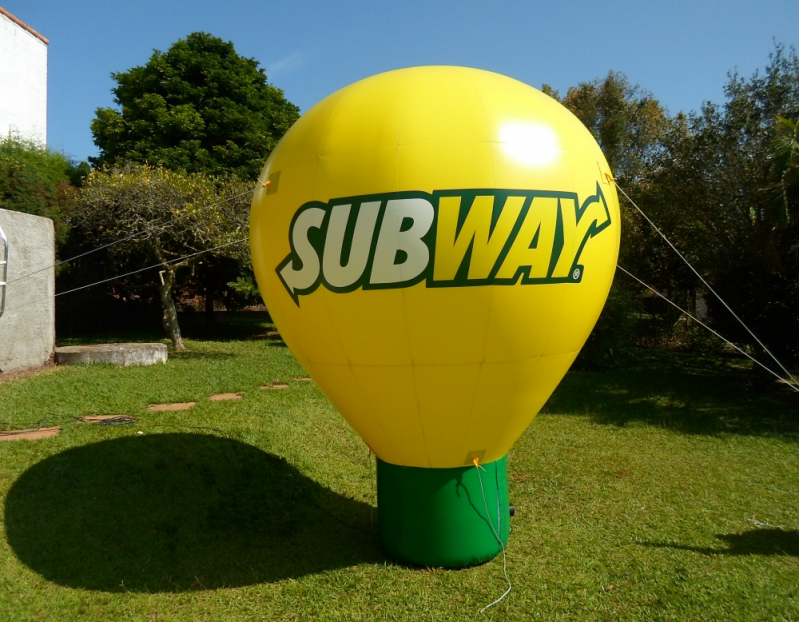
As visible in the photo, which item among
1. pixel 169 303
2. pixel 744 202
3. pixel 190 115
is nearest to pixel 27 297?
pixel 169 303

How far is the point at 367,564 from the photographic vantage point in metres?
5.55

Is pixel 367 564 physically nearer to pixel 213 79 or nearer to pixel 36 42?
pixel 213 79

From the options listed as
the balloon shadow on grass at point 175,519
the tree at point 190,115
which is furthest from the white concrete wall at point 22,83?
the balloon shadow on grass at point 175,519

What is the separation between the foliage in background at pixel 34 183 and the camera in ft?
50.4

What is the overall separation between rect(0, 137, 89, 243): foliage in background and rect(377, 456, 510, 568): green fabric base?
14.7 meters

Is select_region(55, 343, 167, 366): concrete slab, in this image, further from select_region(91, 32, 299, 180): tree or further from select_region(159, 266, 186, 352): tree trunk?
select_region(91, 32, 299, 180): tree

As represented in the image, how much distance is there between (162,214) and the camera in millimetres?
13656

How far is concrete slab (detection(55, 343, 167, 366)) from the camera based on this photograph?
12.2m

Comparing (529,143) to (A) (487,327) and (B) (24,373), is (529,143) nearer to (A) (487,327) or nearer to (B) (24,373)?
(A) (487,327)

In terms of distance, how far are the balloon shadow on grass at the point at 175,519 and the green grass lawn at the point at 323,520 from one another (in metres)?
0.02

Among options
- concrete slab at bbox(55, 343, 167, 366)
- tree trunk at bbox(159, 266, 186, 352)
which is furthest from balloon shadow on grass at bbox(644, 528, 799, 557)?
tree trunk at bbox(159, 266, 186, 352)

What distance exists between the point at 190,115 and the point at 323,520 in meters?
16.7

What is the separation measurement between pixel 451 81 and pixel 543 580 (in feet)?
14.9

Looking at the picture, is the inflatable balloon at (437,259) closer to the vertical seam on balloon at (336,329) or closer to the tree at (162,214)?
the vertical seam on balloon at (336,329)
